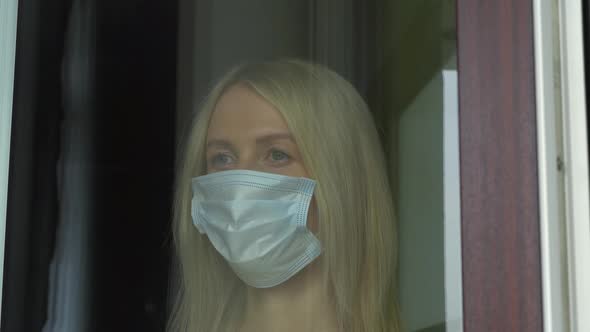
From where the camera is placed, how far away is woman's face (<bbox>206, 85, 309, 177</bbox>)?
132cm

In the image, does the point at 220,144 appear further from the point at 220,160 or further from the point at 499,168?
the point at 499,168

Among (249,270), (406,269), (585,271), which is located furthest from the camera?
(249,270)

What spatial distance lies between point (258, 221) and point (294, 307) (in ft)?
0.53

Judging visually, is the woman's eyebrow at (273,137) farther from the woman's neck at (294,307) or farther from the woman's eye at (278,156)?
the woman's neck at (294,307)

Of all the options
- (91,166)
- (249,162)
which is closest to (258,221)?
(249,162)

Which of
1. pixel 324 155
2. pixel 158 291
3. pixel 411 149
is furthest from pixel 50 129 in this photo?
pixel 411 149

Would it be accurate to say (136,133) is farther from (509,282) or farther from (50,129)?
(509,282)

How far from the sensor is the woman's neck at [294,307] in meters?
1.29

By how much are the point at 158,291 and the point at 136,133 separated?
279mm

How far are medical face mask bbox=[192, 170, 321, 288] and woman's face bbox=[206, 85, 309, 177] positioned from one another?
0.02 metres

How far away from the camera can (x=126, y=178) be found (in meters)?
1.34

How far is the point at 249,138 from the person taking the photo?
135cm

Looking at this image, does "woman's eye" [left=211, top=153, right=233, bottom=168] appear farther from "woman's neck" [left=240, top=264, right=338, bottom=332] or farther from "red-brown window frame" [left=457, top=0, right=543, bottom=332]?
"red-brown window frame" [left=457, top=0, right=543, bottom=332]

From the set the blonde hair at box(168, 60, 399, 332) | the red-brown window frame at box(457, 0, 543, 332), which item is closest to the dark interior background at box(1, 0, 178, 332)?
the blonde hair at box(168, 60, 399, 332)
